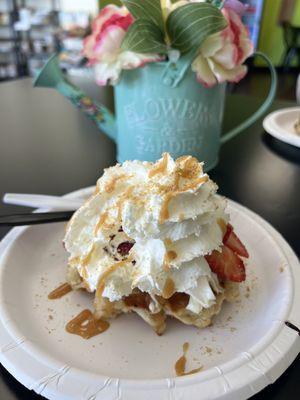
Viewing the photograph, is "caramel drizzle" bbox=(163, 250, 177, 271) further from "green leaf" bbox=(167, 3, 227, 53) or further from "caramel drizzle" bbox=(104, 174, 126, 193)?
"green leaf" bbox=(167, 3, 227, 53)

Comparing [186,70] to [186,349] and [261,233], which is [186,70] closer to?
[261,233]

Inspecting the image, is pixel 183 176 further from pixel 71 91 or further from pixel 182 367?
pixel 71 91

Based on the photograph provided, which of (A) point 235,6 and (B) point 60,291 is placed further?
(A) point 235,6

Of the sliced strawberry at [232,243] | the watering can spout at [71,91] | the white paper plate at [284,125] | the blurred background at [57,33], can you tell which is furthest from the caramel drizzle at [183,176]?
the blurred background at [57,33]

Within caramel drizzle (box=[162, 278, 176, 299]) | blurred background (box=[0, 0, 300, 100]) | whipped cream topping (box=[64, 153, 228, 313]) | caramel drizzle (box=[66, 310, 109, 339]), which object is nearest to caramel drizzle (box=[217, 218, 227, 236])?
whipped cream topping (box=[64, 153, 228, 313])

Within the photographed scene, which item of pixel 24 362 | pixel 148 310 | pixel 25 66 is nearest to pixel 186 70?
pixel 148 310

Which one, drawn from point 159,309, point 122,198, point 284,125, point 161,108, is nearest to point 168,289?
point 159,309
